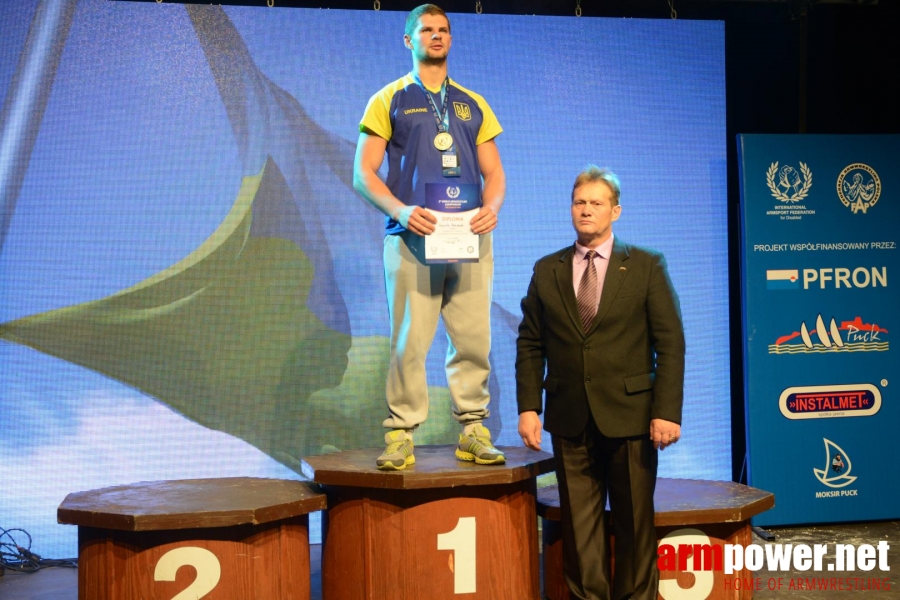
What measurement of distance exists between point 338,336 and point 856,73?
3.26 m

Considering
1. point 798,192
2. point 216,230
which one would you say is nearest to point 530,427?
point 216,230

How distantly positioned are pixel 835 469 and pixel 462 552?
246 centimetres

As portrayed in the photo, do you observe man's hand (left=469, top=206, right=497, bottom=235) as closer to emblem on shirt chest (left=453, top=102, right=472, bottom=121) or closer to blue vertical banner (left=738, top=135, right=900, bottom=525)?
emblem on shirt chest (left=453, top=102, right=472, bottom=121)

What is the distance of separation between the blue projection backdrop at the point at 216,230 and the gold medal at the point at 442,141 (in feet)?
4.25

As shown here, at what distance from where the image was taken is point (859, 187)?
4.70 m

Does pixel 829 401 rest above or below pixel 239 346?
below

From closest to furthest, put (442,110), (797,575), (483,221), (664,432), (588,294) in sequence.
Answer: (664,432)
(588,294)
(483,221)
(442,110)
(797,575)

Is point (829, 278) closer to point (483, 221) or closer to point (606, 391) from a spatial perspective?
point (606, 391)

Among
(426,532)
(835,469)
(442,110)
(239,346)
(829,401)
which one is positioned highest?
(442,110)

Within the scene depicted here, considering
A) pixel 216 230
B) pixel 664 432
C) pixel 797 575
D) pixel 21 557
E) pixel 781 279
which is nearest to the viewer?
pixel 664 432

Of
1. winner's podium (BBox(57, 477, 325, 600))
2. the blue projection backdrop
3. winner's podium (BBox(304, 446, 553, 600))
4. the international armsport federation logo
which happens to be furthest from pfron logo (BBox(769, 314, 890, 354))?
winner's podium (BBox(57, 477, 325, 600))

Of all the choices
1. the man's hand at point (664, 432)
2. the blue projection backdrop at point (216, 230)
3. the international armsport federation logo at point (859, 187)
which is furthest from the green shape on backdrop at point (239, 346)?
the international armsport federation logo at point (859, 187)

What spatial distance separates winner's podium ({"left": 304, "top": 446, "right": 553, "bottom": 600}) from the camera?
303 centimetres

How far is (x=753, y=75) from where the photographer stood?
5.05m
